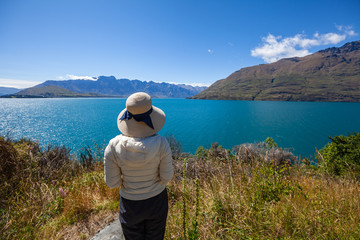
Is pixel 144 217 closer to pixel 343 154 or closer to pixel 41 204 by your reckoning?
pixel 41 204

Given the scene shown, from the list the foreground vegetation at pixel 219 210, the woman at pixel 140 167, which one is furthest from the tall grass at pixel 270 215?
the woman at pixel 140 167

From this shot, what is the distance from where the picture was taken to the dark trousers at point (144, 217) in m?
1.88

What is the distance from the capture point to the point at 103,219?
3.09m

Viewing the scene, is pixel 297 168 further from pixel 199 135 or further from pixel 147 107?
pixel 199 135

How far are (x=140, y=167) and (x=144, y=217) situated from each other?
672 millimetres

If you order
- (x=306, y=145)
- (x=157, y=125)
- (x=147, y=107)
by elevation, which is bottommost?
(x=306, y=145)

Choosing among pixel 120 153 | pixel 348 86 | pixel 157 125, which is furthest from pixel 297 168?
pixel 348 86

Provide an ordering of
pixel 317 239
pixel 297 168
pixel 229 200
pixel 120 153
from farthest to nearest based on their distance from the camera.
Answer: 1. pixel 297 168
2. pixel 229 200
3. pixel 317 239
4. pixel 120 153

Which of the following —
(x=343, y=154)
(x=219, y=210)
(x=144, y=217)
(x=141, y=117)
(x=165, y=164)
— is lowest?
(x=343, y=154)

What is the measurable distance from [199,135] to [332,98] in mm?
195934

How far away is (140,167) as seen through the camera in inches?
71.0

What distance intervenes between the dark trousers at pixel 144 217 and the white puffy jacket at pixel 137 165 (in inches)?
4.1

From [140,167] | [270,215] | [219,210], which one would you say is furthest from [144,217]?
[270,215]

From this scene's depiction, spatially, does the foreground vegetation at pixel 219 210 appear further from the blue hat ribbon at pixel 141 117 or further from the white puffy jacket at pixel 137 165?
the blue hat ribbon at pixel 141 117
